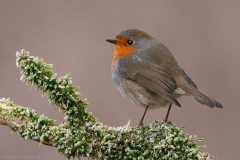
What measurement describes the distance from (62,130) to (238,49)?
13.7 ft

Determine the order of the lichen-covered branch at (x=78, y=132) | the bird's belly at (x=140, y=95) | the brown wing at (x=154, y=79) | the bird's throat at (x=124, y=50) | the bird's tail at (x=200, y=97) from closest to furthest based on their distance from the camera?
1. the lichen-covered branch at (x=78, y=132)
2. the bird's tail at (x=200, y=97)
3. the brown wing at (x=154, y=79)
4. the bird's belly at (x=140, y=95)
5. the bird's throat at (x=124, y=50)

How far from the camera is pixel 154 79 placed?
404cm

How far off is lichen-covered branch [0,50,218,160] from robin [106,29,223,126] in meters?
0.62

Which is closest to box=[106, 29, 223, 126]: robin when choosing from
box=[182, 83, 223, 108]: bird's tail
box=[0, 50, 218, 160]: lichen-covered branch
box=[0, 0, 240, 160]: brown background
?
box=[182, 83, 223, 108]: bird's tail

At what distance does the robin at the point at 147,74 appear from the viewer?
3928 mm

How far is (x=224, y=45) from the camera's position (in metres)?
6.36

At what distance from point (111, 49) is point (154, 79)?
260 centimetres

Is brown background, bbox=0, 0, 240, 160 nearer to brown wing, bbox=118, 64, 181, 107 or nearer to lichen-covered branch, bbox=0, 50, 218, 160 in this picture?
brown wing, bbox=118, 64, 181, 107

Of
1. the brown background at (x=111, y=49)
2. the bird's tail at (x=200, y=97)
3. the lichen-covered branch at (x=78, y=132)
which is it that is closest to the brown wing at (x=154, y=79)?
the bird's tail at (x=200, y=97)

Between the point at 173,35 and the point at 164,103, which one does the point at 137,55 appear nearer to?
A: the point at 164,103

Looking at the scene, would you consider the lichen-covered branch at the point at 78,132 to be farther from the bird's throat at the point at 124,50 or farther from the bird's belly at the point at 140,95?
the bird's throat at the point at 124,50

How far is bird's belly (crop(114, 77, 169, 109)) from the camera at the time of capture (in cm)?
399

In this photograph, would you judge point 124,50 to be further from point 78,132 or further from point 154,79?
point 78,132

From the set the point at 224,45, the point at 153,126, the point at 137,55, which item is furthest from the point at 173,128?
the point at 224,45
